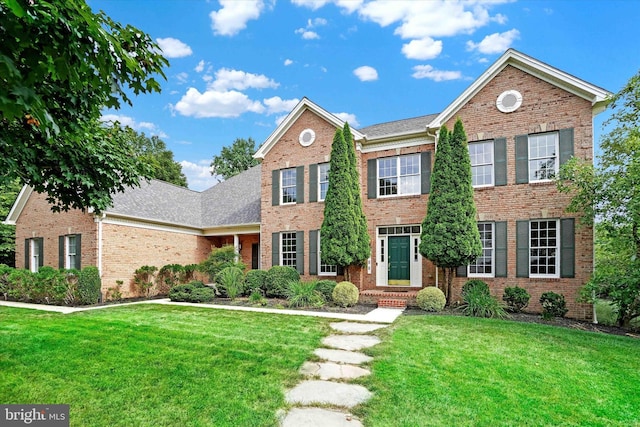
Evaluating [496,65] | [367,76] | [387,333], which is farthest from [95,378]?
[367,76]

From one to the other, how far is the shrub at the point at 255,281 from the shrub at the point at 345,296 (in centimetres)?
358

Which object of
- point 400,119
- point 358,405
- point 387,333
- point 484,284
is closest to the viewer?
point 358,405

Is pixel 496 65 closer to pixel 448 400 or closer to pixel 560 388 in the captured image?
pixel 560 388

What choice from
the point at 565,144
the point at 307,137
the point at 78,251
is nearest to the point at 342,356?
the point at 565,144

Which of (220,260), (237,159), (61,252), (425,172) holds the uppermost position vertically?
(237,159)

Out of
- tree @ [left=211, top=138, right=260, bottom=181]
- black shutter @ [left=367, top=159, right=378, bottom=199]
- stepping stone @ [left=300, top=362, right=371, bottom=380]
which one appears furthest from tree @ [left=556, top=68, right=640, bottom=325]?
tree @ [left=211, top=138, right=260, bottom=181]

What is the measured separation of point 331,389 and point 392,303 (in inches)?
280

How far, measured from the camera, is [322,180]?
14.2 m

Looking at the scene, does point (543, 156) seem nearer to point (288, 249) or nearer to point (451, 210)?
point (451, 210)

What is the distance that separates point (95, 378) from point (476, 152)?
38.6ft

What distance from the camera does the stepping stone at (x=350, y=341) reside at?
20.9ft

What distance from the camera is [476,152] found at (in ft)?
38.3

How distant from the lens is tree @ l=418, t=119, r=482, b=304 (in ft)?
33.7

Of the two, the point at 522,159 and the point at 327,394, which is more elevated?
the point at 522,159
